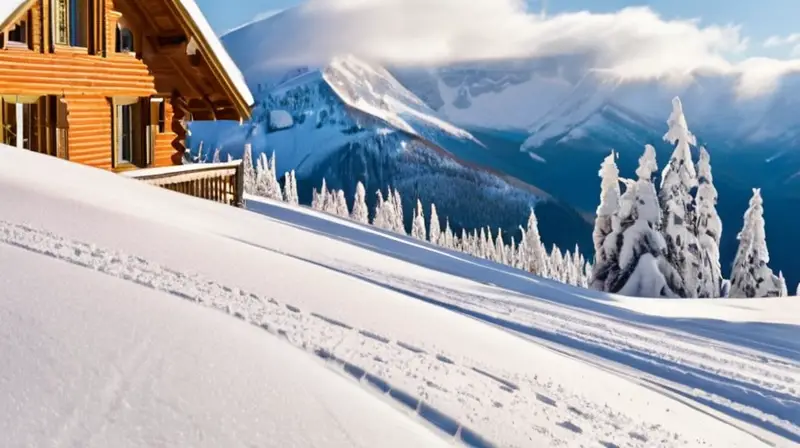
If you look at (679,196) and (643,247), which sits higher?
(679,196)

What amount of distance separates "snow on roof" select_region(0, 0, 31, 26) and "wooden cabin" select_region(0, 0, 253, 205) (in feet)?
0.07

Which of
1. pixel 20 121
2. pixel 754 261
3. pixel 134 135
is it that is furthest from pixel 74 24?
pixel 754 261

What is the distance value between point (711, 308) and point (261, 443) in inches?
767

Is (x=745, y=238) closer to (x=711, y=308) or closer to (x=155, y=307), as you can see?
(x=711, y=308)

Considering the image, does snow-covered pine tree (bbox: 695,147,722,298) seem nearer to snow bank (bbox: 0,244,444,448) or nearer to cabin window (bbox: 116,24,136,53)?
cabin window (bbox: 116,24,136,53)

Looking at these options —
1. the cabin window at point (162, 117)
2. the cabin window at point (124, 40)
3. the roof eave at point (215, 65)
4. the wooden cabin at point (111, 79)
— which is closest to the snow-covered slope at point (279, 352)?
the wooden cabin at point (111, 79)

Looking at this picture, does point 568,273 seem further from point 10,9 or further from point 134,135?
point 10,9

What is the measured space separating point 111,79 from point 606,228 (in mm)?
26181

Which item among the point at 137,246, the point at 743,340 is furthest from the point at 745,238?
the point at 137,246

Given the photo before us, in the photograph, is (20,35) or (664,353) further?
(20,35)

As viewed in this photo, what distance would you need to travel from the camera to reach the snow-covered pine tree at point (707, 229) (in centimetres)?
3694

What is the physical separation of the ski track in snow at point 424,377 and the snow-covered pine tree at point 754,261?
3808 cm

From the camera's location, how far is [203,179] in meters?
17.6

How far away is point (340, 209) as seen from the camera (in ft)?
366
